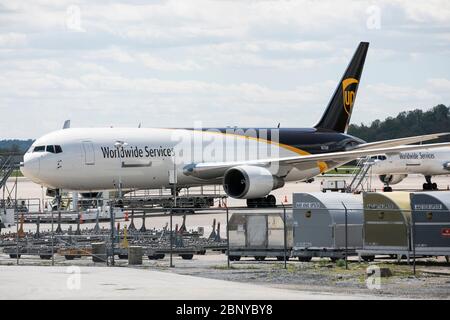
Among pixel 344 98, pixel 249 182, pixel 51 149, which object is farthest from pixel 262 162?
pixel 51 149

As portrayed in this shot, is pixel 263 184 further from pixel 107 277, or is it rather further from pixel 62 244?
pixel 107 277

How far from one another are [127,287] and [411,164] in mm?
54832

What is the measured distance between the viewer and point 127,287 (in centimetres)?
2238

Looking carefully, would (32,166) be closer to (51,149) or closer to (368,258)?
(51,149)

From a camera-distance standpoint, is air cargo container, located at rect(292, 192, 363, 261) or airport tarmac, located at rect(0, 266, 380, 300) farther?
air cargo container, located at rect(292, 192, 363, 261)

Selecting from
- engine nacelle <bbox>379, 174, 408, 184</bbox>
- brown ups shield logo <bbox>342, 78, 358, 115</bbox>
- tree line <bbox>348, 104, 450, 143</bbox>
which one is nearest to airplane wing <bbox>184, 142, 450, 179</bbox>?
brown ups shield logo <bbox>342, 78, 358, 115</bbox>

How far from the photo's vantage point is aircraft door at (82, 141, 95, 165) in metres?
48.5

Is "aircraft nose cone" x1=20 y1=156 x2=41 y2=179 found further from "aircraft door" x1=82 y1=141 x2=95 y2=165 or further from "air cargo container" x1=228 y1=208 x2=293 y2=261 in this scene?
"air cargo container" x1=228 y1=208 x2=293 y2=261

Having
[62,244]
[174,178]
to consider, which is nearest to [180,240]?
[62,244]

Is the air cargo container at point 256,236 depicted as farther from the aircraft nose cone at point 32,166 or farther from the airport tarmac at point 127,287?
the aircraft nose cone at point 32,166

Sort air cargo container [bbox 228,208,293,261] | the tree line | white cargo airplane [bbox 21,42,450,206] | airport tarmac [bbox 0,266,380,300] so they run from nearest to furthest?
airport tarmac [bbox 0,266,380,300], air cargo container [bbox 228,208,293,261], white cargo airplane [bbox 21,42,450,206], the tree line

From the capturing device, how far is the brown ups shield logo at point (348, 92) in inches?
2381

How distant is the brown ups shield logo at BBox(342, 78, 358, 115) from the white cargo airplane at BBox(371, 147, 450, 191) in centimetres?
1210
